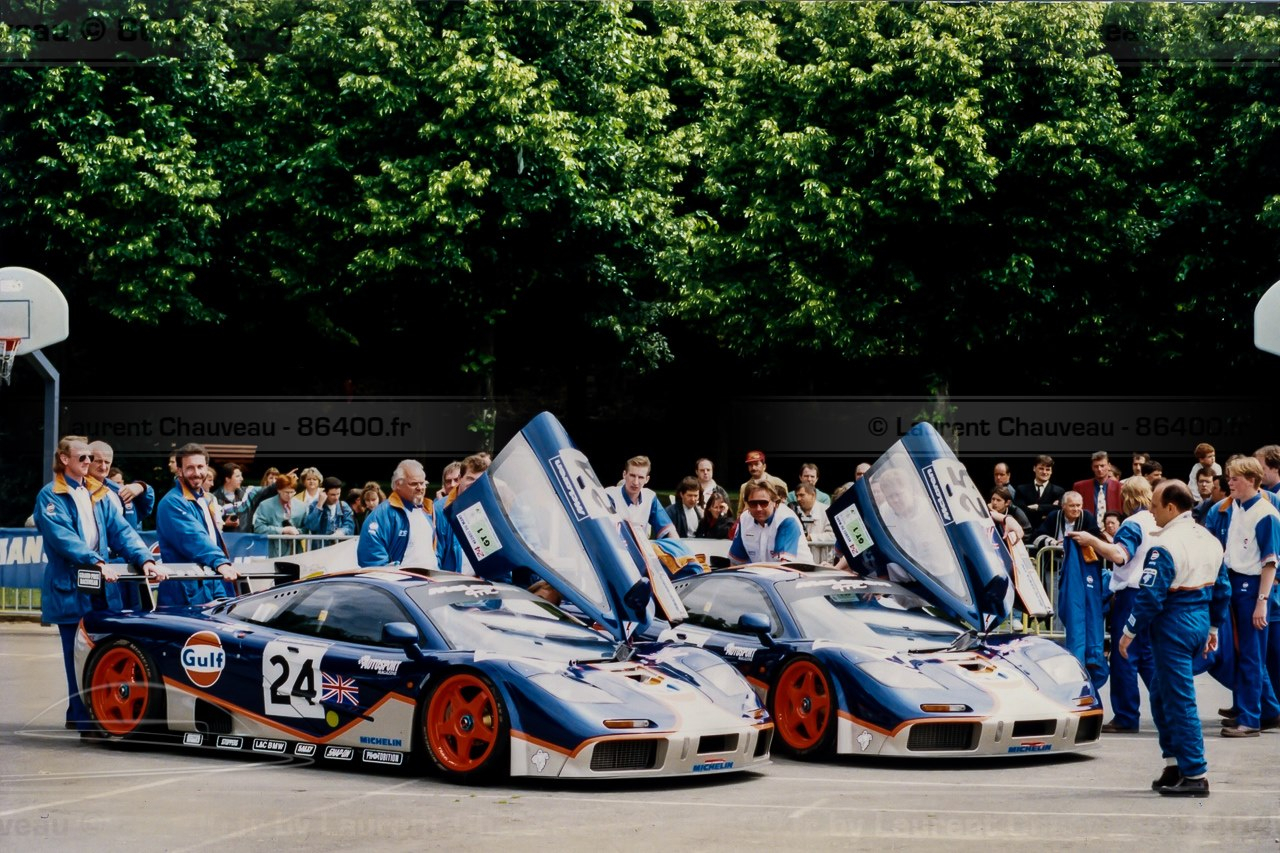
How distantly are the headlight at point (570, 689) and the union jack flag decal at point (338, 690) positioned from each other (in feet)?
3.96

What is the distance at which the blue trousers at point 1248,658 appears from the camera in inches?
495

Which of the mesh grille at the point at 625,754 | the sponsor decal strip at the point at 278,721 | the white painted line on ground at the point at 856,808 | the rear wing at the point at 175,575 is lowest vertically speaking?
the white painted line on ground at the point at 856,808

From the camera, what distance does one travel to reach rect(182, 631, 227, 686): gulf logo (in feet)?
Answer: 34.9

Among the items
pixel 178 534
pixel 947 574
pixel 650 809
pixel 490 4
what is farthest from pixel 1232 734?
pixel 490 4

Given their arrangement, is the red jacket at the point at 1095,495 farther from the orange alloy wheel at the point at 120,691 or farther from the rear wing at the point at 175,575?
the orange alloy wheel at the point at 120,691

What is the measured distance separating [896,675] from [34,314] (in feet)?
50.0

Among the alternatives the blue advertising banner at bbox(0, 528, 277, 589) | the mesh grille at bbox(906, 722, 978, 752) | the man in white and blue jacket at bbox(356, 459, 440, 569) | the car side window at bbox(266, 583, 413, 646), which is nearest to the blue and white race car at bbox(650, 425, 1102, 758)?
the mesh grille at bbox(906, 722, 978, 752)

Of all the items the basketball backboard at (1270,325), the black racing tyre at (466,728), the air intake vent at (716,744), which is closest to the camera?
the black racing tyre at (466,728)

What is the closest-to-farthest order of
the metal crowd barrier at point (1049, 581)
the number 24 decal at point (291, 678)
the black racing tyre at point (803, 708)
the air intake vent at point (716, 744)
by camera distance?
1. the air intake vent at point (716, 744)
2. the number 24 decal at point (291, 678)
3. the black racing tyre at point (803, 708)
4. the metal crowd barrier at point (1049, 581)

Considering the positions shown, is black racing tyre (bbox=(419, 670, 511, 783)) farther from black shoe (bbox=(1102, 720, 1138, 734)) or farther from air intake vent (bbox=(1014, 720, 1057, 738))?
black shoe (bbox=(1102, 720, 1138, 734))

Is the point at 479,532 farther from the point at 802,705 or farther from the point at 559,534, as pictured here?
the point at 802,705

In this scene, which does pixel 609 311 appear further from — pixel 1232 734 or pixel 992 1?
pixel 1232 734

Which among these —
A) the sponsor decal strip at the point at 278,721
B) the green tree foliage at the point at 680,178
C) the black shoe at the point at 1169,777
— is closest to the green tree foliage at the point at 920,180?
the green tree foliage at the point at 680,178

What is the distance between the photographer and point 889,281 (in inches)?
1336
